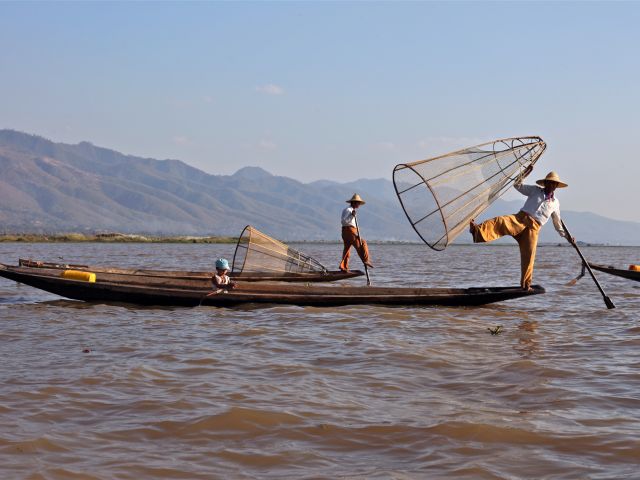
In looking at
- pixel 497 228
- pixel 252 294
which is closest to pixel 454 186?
pixel 497 228

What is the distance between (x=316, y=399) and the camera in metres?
6.25

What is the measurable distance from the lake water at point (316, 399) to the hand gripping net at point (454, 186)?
57.5 inches

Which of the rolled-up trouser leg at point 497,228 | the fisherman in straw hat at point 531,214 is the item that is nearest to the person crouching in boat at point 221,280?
the rolled-up trouser leg at point 497,228

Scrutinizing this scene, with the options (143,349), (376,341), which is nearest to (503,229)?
(376,341)

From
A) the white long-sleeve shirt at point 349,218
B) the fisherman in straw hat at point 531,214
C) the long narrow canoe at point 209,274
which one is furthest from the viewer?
the white long-sleeve shirt at point 349,218

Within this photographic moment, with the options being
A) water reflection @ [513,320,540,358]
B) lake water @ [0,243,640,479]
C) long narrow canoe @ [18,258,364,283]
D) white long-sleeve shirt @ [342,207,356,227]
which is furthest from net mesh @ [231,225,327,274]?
water reflection @ [513,320,540,358]

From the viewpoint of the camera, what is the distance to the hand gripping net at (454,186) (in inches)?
408

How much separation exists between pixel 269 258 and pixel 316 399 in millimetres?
10148

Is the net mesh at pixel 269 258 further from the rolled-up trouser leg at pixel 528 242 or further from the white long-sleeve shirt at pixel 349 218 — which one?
the rolled-up trouser leg at pixel 528 242

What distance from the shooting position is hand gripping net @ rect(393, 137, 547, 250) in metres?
10.4

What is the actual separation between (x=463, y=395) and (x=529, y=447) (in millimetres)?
1415

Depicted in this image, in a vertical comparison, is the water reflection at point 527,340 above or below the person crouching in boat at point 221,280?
below

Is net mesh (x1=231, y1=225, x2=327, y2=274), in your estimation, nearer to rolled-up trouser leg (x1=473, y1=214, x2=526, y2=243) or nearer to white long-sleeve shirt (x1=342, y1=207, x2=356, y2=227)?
white long-sleeve shirt (x1=342, y1=207, x2=356, y2=227)

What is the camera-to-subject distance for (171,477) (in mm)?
4473
